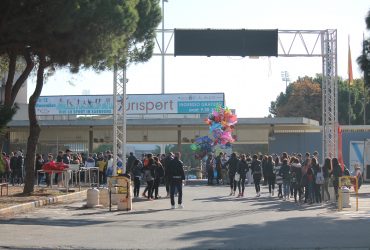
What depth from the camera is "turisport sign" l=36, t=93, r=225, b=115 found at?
47562 millimetres

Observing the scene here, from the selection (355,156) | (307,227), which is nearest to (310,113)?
(355,156)

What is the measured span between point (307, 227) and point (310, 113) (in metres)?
63.0

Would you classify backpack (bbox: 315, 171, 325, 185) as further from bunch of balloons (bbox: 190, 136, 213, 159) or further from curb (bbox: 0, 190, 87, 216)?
bunch of balloons (bbox: 190, 136, 213, 159)

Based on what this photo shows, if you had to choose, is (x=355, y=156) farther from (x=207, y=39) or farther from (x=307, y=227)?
(x=307, y=227)

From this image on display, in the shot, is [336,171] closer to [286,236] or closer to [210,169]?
[286,236]

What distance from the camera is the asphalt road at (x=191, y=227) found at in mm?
12789

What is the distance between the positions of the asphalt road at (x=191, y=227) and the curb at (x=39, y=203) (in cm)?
34

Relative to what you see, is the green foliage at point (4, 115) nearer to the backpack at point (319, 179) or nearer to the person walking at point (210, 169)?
the backpack at point (319, 179)

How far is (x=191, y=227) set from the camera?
15570 mm

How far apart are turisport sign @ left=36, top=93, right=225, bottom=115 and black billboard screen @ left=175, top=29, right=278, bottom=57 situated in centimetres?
1791

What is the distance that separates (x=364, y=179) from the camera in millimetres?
39719

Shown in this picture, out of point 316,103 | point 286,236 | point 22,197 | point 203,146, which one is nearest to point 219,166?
point 203,146

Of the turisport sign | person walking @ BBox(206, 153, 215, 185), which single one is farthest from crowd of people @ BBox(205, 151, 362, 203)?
the turisport sign

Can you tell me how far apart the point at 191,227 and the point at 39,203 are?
24.3 feet
